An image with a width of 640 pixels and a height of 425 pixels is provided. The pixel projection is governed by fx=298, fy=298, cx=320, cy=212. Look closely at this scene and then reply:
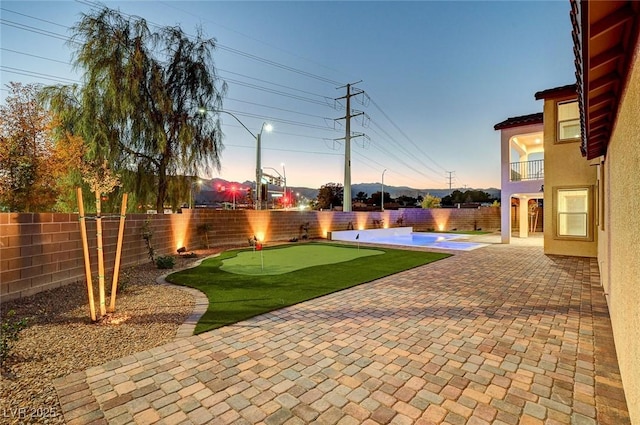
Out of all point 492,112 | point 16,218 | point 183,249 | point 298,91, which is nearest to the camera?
point 16,218

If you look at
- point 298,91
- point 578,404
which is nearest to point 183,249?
point 578,404

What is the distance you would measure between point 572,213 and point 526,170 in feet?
19.4

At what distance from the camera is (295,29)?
15.9 m

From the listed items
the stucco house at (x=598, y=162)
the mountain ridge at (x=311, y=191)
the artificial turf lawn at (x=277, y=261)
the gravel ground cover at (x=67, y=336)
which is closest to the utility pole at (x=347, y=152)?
the mountain ridge at (x=311, y=191)

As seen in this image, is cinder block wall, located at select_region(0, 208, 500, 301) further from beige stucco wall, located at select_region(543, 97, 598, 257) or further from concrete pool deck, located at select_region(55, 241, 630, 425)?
beige stucco wall, located at select_region(543, 97, 598, 257)

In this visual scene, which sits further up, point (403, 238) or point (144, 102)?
point (144, 102)

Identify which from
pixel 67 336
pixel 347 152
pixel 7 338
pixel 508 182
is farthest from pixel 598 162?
pixel 347 152

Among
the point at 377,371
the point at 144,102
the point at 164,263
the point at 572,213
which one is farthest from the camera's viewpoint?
the point at 144,102

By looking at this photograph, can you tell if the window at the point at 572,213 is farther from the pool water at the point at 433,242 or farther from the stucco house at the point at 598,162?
the pool water at the point at 433,242

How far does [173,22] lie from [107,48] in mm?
3099

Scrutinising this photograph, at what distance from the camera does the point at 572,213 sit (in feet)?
34.9

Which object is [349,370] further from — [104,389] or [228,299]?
[228,299]

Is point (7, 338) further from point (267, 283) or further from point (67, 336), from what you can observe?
point (267, 283)

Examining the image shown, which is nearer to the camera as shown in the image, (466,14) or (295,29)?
(466,14)
